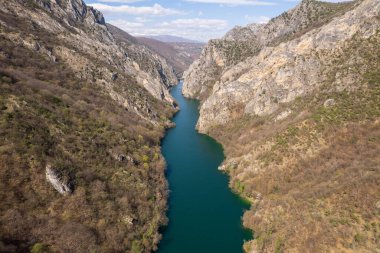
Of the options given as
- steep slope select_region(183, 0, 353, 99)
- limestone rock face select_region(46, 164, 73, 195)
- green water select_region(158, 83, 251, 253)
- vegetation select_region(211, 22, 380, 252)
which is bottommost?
green water select_region(158, 83, 251, 253)

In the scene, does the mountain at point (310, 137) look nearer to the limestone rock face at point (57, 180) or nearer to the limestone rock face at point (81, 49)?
the limestone rock face at point (57, 180)

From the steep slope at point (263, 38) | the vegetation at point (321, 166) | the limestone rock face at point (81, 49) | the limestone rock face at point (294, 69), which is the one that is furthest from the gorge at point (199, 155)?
the steep slope at point (263, 38)

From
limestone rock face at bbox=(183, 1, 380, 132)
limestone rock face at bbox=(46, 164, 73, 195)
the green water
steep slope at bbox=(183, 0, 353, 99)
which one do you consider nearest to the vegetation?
the green water

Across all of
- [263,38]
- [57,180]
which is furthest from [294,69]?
[263,38]

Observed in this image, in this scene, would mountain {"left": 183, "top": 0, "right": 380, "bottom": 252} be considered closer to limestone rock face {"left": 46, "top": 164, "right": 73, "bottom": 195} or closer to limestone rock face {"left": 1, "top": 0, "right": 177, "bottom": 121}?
limestone rock face {"left": 46, "top": 164, "right": 73, "bottom": 195}

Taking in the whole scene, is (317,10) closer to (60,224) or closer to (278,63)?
(278,63)

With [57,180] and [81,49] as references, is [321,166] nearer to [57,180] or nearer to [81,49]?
[57,180]
